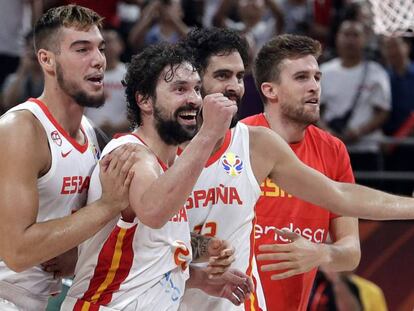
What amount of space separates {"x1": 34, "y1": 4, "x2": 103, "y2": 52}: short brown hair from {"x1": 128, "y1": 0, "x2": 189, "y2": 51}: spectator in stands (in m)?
5.23

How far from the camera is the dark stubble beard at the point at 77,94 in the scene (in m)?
4.79

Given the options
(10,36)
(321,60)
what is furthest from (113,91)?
(321,60)

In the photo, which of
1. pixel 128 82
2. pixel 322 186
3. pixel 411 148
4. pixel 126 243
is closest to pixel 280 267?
pixel 322 186

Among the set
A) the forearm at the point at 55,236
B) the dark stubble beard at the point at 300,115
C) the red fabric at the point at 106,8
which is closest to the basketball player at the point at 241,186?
the dark stubble beard at the point at 300,115

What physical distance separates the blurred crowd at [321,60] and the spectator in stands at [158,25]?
1cm

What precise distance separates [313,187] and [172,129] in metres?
1.05

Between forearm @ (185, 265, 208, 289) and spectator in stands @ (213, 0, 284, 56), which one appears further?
spectator in stands @ (213, 0, 284, 56)

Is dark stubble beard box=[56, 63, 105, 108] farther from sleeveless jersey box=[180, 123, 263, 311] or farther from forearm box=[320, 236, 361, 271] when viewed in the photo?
forearm box=[320, 236, 361, 271]

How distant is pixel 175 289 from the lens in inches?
182

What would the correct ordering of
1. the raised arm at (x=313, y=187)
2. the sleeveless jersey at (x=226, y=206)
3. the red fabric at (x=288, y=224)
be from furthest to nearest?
the red fabric at (x=288, y=224) → the raised arm at (x=313, y=187) → the sleeveless jersey at (x=226, y=206)

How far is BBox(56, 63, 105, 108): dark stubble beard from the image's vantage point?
4789 mm

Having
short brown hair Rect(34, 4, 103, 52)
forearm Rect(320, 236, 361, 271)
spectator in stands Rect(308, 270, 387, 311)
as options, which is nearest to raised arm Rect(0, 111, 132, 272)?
short brown hair Rect(34, 4, 103, 52)

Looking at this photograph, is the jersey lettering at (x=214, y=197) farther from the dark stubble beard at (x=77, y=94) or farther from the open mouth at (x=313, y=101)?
the open mouth at (x=313, y=101)

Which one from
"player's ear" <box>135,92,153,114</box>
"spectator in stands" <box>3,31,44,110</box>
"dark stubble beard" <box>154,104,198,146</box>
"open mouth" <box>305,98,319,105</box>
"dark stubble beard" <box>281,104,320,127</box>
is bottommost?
"spectator in stands" <box>3,31,44,110</box>
